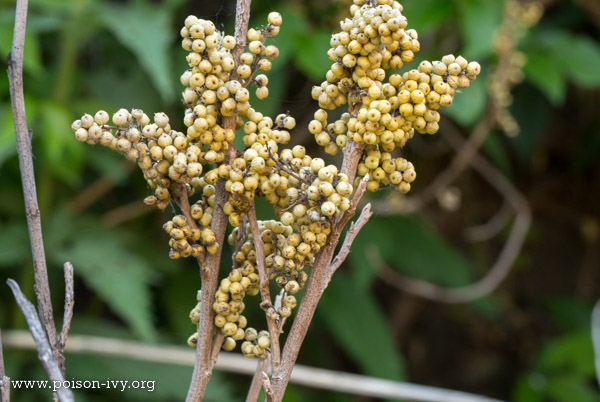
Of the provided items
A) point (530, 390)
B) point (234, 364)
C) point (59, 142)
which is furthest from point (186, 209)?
point (530, 390)

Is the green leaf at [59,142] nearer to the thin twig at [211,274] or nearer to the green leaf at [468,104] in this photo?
the green leaf at [468,104]

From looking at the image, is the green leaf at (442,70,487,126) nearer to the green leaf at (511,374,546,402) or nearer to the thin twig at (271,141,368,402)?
the green leaf at (511,374,546,402)

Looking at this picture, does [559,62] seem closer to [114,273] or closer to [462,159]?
[462,159]

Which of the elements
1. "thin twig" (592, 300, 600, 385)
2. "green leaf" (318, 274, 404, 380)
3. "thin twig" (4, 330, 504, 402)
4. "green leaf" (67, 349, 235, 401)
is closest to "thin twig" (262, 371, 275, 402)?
"thin twig" (4, 330, 504, 402)

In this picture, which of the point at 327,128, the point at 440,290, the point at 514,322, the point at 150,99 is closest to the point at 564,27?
the point at 440,290

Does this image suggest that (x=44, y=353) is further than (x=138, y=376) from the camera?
No

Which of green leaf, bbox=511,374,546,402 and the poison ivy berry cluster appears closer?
the poison ivy berry cluster
